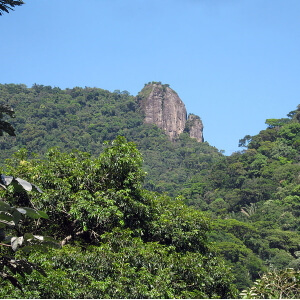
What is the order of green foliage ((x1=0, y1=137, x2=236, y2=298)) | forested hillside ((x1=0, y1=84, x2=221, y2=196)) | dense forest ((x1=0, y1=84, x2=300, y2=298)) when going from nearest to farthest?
dense forest ((x1=0, y1=84, x2=300, y2=298)) < green foliage ((x1=0, y1=137, x2=236, y2=298)) < forested hillside ((x1=0, y1=84, x2=221, y2=196))

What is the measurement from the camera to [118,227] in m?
9.94

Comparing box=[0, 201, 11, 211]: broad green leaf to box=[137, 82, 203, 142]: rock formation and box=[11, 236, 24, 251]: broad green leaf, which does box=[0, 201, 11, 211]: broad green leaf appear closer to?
box=[11, 236, 24, 251]: broad green leaf

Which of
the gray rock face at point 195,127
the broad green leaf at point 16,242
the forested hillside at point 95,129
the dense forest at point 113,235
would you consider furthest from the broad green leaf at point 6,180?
the gray rock face at point 195,127

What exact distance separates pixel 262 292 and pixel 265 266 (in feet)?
114

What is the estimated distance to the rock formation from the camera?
371 feet

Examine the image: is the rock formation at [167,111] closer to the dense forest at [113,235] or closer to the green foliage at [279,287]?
the dense forest at [113,235]

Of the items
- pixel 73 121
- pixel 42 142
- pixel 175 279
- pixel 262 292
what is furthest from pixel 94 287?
pixel 73 121

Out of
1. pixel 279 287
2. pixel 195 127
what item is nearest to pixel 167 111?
pixel 195 127

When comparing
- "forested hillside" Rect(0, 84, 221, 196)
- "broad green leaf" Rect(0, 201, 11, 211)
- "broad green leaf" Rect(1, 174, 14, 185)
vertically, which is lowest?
"broad green leaf" Rect(0, 201, 11, 211)

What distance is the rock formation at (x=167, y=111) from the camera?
11306 cm

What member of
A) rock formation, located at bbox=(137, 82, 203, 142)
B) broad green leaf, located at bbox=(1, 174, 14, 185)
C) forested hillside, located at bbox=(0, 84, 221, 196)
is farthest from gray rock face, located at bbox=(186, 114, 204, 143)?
broad green leaf, located at bbox=(1, 174, 14, 185)

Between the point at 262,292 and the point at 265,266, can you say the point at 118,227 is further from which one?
the point at 265,266

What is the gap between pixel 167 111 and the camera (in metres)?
116

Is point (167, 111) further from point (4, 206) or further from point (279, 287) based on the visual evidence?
point (4, 206)
